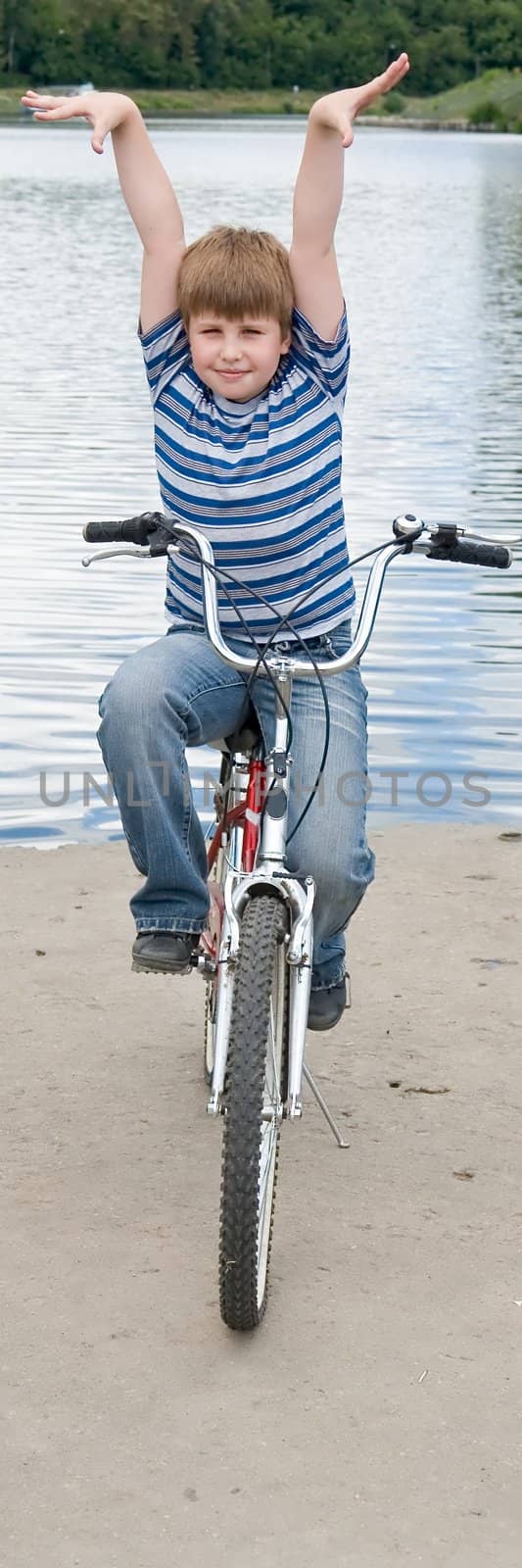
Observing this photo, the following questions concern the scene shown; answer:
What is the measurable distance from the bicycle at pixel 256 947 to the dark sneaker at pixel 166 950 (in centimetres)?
3

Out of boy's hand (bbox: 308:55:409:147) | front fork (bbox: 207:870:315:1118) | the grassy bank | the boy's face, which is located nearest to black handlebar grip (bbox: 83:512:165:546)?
the boy's face

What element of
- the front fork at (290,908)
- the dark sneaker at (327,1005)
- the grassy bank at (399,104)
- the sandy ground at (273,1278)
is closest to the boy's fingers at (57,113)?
the front fork at (290,908)

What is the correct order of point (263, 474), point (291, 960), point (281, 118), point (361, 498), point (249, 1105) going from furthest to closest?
1. point (281, 118)
2. point (361, 498)
3. point (263, 474)
4. point (291, 960)
5. point (249, 1105)

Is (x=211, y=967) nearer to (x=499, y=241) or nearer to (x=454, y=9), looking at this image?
(x=499, y=241)

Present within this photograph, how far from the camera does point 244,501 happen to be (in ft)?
12.5

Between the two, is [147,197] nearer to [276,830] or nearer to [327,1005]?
[276,830]

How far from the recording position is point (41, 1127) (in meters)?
4.33

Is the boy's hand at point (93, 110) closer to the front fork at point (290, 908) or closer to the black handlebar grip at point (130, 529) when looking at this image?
the black handlebar grip at point (130, 529)

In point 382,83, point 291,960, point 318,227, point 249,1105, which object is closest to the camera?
point 249,1105

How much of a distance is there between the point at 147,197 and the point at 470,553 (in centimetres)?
90

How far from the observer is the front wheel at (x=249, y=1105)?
10.9 ft

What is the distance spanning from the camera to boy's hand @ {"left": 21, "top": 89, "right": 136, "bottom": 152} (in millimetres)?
3768

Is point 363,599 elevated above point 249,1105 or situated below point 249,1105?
above

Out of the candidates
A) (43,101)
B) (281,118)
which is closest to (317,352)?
(43,101)
